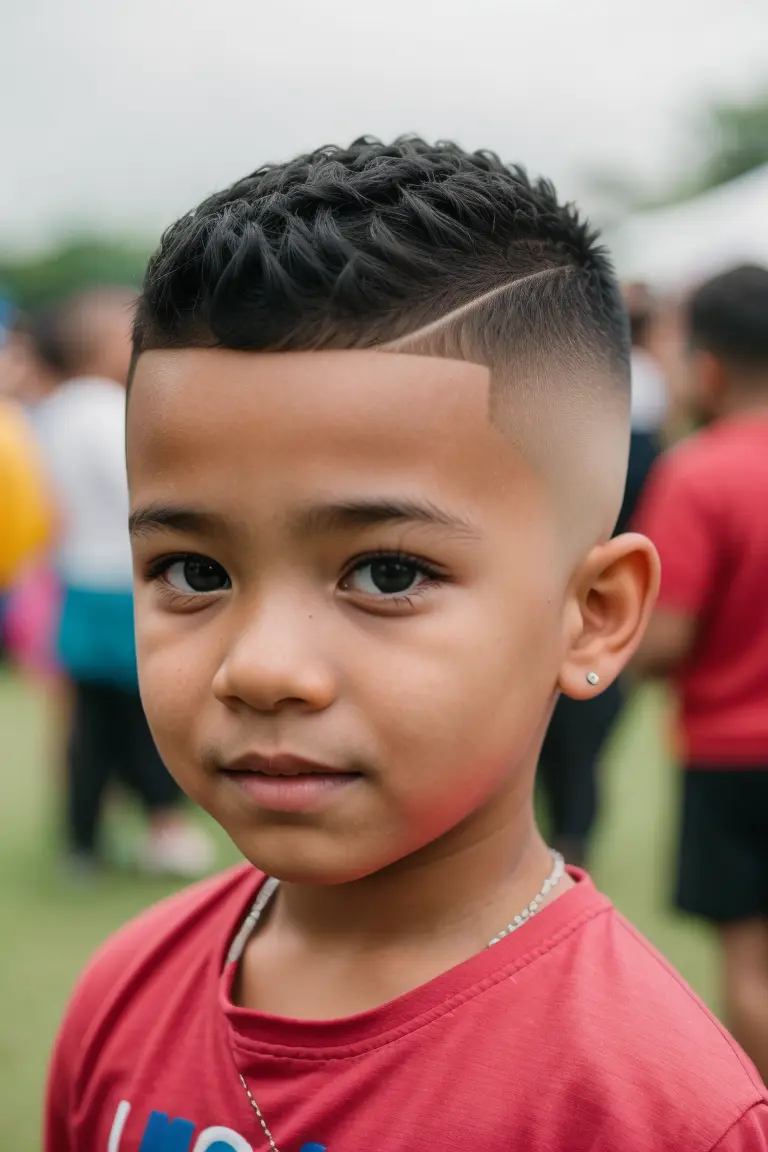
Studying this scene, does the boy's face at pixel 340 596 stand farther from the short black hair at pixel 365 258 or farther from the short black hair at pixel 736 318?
the short black hair at pixel 736 318

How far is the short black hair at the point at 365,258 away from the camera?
3.96 feet

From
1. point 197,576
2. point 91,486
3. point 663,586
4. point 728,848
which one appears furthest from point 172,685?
point 91,486

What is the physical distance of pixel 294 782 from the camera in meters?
1.21

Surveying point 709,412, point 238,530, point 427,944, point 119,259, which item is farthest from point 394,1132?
point 119,259

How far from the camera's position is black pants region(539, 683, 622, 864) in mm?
4730

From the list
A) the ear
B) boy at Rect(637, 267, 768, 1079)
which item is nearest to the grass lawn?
boy at Rect(637, 267, 768, 1079)

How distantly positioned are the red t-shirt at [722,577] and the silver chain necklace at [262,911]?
1.71 metres

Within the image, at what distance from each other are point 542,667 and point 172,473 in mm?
419

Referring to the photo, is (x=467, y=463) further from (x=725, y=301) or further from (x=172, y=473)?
(x=725, y=301)

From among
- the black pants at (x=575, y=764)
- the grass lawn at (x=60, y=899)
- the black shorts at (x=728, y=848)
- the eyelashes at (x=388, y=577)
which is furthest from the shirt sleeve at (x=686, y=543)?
the eyelashes at (x=388, y=577)

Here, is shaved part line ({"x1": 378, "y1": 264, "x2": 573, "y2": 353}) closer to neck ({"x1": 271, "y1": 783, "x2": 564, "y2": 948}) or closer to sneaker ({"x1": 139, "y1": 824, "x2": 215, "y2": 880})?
neck ({"x1": 271, "y1": 783, "x2": 564, "y2": 948})

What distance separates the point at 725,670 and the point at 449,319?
219 centimetres

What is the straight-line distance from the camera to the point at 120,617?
15.4ft

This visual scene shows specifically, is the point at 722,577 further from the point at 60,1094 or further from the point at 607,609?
the point at 60,1094
